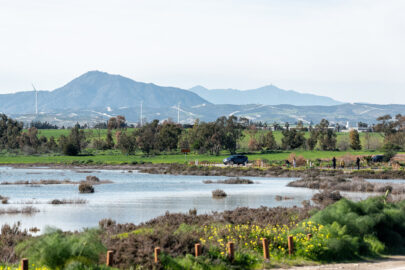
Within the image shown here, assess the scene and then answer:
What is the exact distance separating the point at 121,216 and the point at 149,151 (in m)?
87.8

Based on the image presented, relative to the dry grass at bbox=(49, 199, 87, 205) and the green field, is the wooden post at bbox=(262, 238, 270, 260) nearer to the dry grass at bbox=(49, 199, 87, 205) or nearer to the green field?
the dry grass at bbox=(49, 199, 87, 205)

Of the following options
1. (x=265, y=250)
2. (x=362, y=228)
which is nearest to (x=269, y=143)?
(x=362, y=228)

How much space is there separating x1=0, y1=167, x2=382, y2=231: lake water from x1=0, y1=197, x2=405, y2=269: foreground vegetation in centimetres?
812

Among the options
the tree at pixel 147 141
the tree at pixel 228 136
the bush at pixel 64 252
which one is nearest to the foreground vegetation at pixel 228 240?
the bush at pixel 64 252

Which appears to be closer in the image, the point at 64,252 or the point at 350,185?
the point at 64,252

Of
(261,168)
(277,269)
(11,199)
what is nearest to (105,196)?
(11,199)

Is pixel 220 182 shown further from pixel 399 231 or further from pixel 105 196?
pixel 399 231

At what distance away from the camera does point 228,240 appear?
20859 mm

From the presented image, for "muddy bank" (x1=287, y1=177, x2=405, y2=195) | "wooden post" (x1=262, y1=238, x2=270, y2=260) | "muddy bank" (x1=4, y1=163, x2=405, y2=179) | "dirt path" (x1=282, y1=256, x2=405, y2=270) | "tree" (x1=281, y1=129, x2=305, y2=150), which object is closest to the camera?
"dirt path" (x1=282, y1=256, x2=405, y2=270)

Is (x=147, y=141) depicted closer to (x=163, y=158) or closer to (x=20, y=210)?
(x=163, y=158)

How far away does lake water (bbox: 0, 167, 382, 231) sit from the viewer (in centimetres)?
3416

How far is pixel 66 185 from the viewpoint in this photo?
59.4 meters

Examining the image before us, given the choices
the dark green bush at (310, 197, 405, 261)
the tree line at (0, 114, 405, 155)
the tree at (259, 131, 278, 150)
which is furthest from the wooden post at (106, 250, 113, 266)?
the tree at (259, 131, 278, 150)

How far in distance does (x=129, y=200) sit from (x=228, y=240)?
25342mm
